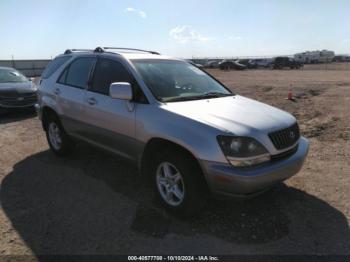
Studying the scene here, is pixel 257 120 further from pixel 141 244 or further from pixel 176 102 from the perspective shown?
pixel 141 244

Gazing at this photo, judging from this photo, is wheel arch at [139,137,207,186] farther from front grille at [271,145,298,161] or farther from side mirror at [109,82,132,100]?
front grille at [271,145,298,161]

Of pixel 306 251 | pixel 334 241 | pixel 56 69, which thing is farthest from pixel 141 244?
pixel 56 69

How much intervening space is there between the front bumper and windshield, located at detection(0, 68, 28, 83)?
377 inches

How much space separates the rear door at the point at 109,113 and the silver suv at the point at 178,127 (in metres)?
0.01

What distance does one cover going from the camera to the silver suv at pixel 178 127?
3193 mm

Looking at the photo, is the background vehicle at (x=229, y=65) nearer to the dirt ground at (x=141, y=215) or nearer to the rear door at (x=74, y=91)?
the dirt ground at (x=141, y=215)

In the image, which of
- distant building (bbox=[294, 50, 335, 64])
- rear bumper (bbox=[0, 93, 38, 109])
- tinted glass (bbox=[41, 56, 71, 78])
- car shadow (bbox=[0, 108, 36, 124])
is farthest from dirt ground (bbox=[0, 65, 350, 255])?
distant building (bbox=[294, 50, 335, 64])

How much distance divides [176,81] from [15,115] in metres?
7.70

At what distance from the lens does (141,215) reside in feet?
12.4

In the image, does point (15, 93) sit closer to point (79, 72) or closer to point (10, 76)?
point (10, 76)

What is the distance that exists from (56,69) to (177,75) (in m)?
2.47

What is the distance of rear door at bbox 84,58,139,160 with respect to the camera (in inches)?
159

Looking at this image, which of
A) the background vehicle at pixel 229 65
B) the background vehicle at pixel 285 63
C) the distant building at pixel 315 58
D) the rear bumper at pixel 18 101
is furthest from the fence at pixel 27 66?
the distant building at pixel 315 58

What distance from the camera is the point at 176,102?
387 cm
